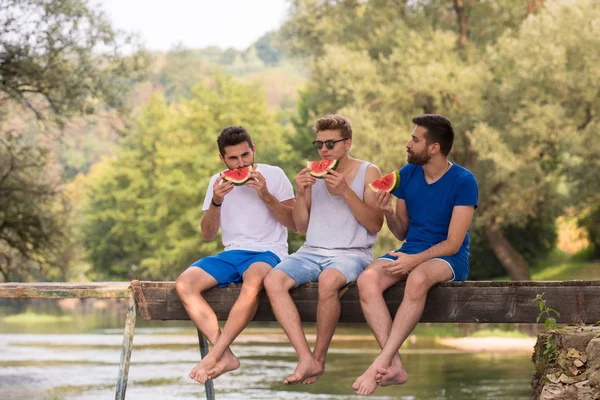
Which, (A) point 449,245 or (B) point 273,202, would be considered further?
(B) point 273,202

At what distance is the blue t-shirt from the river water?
709cm

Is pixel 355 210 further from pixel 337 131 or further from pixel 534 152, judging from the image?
pixel 534 152

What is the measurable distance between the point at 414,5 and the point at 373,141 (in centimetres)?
609

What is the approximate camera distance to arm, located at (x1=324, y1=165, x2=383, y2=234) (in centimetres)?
632

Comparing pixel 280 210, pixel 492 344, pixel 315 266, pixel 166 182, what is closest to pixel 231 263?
pixel 280 210

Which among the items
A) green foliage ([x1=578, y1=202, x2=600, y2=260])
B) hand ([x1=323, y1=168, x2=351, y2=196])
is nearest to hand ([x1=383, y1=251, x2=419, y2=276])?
hand ([x1=323, y1=168, x2=351, y2=196])

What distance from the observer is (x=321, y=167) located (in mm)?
6477

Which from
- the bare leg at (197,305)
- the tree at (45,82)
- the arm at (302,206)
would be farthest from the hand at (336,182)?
the tree at (45,82)

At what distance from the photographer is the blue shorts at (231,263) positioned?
21.7 feet

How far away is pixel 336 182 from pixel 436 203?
2.11ft

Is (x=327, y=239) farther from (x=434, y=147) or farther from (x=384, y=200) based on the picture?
(x=434, y=147)

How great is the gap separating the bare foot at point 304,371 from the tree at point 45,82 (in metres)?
15.2

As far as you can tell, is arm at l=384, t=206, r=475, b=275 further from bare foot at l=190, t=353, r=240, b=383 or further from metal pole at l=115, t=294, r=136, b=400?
metal pole at l=115, t=294, r=136, b=400

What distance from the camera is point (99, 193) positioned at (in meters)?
58.5
